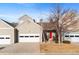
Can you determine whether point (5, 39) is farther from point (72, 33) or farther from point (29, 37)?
point (72, 33)

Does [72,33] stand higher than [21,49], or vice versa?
[72,33]

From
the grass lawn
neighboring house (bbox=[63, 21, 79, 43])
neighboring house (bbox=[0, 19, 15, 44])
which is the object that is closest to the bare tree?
neighboring house (bbox=[63, 21, 79, 43])

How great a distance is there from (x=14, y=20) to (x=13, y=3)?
1.31 feet

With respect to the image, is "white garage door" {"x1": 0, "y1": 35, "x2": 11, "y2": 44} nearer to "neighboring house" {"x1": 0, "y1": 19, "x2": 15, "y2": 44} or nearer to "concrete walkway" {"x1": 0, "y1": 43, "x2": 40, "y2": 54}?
"neighboring house" {"x1": 0, "y1": 19, "x2": 15, "y2": 44}

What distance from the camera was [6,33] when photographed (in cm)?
997

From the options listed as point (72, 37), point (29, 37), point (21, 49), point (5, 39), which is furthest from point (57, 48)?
point (5, 39)

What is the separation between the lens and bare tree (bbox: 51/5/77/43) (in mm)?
9859

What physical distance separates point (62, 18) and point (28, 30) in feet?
2.78

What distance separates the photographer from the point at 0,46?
9.89 meters

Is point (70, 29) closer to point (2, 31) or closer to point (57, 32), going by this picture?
point (57, 32)

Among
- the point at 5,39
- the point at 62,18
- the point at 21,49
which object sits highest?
the point at 62,18

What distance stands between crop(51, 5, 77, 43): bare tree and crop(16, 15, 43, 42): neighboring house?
434 millimetres

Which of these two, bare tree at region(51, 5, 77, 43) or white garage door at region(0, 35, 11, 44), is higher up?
bare tree at region(51, 5, 77, 43)
